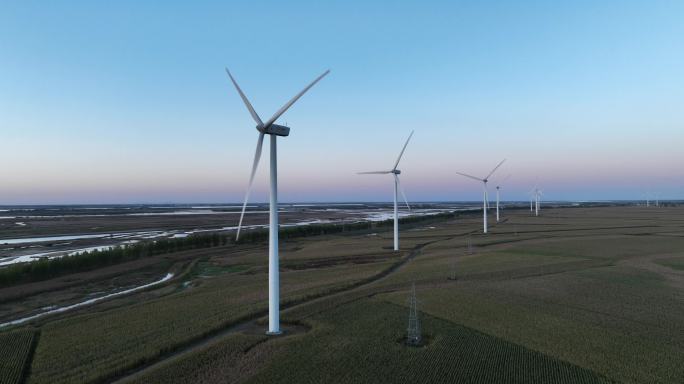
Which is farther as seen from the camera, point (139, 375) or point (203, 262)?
point (203, 262)

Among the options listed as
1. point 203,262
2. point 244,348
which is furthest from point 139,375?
point 203,262

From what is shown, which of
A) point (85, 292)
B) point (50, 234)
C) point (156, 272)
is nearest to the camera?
point (85, 292)

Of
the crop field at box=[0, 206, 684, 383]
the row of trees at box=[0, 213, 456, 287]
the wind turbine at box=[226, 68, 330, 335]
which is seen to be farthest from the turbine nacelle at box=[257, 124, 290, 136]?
the row of trees at box=[0, 213, 456, 287]

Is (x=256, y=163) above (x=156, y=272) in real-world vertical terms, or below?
above

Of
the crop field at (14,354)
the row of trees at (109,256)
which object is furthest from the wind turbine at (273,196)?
the row of trees at (109,256)

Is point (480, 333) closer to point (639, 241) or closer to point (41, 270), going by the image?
point (41, 270)

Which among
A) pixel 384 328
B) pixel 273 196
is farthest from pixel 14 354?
pixel 384 328
